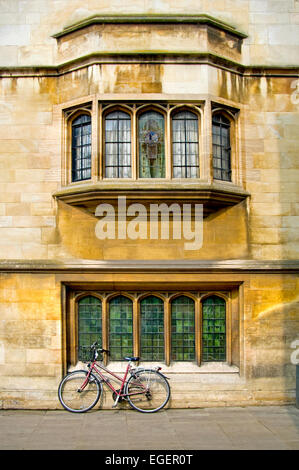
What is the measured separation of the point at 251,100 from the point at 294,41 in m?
1.51

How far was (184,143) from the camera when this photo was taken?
8867mm

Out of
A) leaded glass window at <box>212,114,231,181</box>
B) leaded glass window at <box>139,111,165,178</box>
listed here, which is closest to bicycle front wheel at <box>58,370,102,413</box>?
leaded glass window at <box>139,111,165,178</box>

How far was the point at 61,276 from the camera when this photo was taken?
8750 mm

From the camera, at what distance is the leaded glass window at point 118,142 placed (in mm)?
8805

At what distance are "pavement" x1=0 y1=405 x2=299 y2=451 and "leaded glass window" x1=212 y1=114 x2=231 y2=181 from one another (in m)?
4.46

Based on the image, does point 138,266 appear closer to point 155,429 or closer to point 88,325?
point 88,325

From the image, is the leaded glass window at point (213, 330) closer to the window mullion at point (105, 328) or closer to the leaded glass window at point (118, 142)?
the window mullion at point (105, 328)

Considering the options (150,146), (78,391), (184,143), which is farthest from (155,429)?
(184,143)

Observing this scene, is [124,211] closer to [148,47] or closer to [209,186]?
[209,186]

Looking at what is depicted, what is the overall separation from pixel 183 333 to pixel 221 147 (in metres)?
3.77

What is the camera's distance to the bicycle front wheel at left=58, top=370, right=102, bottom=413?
8367 mm

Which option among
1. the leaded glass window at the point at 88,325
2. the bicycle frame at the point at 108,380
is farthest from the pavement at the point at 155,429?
the leaded glass window at the point at 88,325

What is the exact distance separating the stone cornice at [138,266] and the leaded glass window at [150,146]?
1753 mm

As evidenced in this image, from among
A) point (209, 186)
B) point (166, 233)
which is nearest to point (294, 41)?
point (209, 186)
